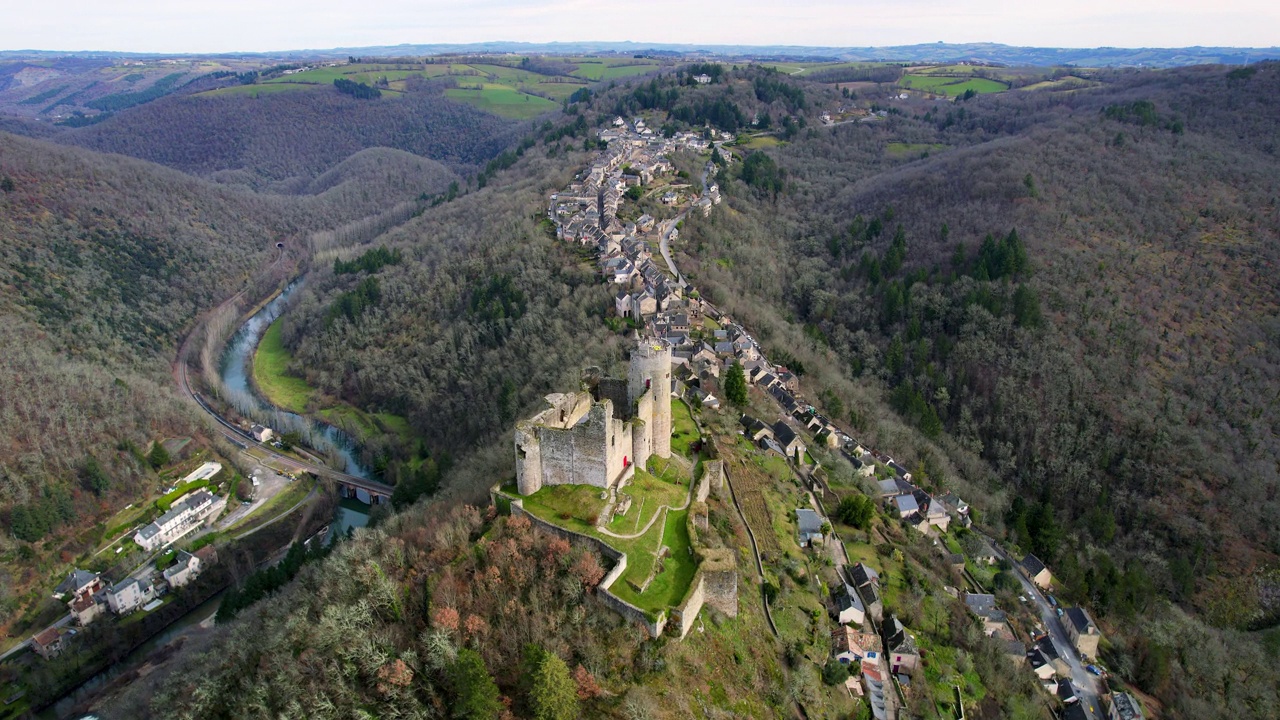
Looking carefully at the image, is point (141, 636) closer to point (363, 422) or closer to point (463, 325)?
point (363, 422)

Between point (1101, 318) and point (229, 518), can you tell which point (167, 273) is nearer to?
point (229, 518)

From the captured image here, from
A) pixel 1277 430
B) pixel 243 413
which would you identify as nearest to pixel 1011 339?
pixel 1277 430

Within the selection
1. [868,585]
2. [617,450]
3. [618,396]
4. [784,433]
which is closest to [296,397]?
[784,433]

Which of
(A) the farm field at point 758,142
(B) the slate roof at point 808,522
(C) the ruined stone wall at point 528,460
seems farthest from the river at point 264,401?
(A) the farm field at point 758,142

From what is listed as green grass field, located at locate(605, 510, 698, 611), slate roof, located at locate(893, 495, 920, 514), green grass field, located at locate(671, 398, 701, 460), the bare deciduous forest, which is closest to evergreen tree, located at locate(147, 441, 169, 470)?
the bare deciduous forest

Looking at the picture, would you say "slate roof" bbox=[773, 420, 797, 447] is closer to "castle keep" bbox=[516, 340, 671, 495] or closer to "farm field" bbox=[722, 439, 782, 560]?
"farm field" bbox=[722, 439, 782, 560]

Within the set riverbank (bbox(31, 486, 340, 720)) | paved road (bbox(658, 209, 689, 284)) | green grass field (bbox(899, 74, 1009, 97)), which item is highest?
green grass field (bbox(899, 74, 1009, 97))

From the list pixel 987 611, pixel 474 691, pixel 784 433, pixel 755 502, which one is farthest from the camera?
pixel 784 433
